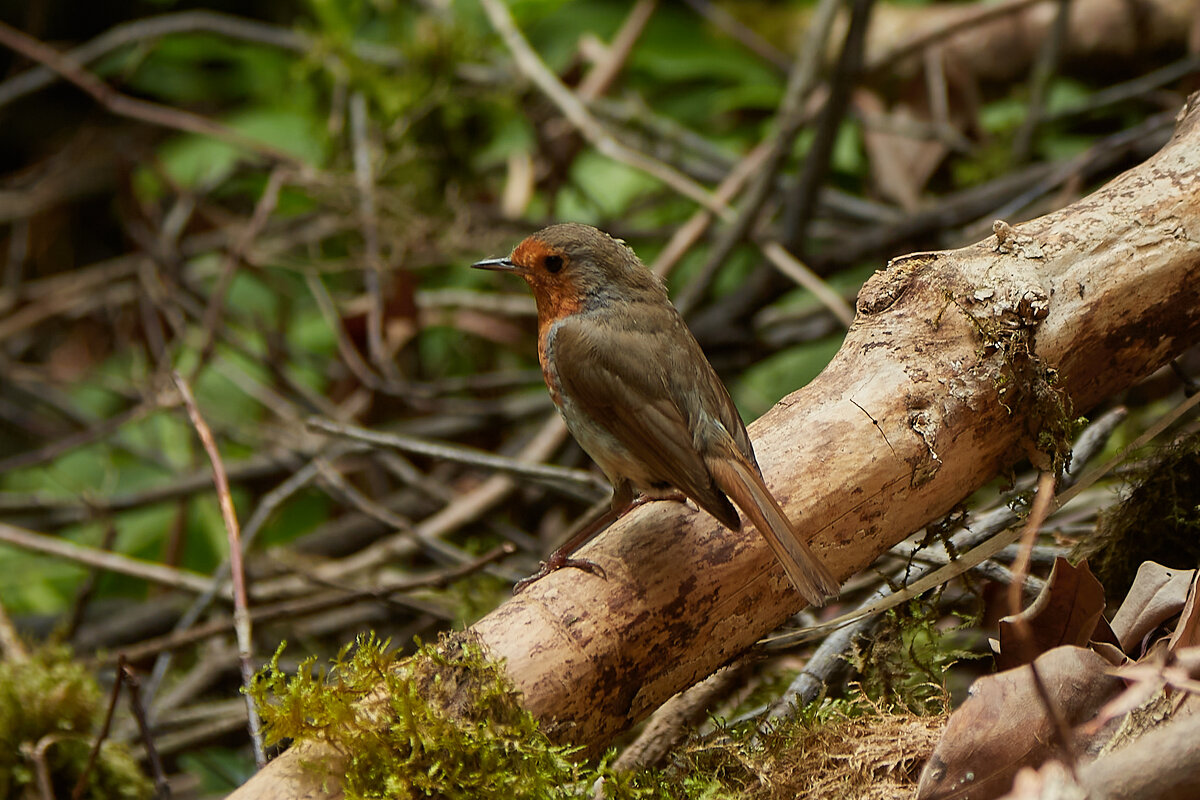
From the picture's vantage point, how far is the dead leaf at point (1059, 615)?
1.67 m

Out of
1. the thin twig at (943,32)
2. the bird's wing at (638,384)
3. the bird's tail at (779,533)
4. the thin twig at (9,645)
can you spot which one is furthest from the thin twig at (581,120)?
the thin twig at (9,645)

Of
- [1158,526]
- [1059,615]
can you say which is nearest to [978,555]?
[1059,615]

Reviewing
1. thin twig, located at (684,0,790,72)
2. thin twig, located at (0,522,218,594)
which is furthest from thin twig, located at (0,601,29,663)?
thin twig, located at (684,0,790,72)

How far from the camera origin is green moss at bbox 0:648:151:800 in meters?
2.65

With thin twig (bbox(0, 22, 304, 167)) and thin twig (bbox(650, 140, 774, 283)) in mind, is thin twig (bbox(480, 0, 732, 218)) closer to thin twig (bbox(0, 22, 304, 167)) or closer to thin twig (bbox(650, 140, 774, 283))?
thin twig (bbox(650, 140, 774, 283))

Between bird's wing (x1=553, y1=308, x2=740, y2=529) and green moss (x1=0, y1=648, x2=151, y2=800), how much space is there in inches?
58.8

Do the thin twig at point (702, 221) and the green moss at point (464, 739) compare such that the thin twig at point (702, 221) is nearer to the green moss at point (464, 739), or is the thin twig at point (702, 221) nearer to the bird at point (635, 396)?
the bird at point (635, 396)

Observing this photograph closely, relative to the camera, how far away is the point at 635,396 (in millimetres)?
2289

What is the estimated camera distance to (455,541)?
412 cm

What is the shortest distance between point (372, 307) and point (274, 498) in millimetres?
1273

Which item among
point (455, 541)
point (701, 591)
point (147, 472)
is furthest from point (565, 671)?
point (147, 472)

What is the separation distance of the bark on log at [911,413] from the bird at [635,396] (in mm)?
81

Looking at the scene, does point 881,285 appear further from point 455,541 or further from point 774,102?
point 774,102

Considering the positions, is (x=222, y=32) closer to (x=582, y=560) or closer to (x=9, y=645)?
(x=9, y=645)
